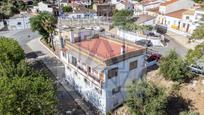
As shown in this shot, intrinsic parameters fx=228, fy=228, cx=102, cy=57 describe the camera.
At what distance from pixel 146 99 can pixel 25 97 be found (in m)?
14.1

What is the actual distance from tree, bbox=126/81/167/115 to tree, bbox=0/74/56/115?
9.70 m

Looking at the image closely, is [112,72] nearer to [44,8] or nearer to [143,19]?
[143,19]

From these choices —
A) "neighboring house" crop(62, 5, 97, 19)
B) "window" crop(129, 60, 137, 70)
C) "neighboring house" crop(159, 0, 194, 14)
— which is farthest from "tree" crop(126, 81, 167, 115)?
"neighboring house" crop(62, 5, 97, 19)

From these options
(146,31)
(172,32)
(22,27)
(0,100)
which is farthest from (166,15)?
(0,100)

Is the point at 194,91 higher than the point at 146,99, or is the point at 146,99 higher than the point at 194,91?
the point at 146,99

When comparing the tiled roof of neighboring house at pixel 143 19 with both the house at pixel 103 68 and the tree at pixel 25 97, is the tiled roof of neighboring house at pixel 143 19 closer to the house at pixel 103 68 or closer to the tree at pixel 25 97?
the house at pixel 103 68

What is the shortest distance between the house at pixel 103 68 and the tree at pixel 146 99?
3.37 m

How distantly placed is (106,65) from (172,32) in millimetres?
37679

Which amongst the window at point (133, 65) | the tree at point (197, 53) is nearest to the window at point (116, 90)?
the window at point (133, 65)

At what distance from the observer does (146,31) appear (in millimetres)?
55875

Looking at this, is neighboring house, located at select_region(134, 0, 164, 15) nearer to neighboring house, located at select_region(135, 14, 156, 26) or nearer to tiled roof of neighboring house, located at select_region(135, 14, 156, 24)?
tiled roof of neighboring house, located at select_region(135, 14, 156, 24)

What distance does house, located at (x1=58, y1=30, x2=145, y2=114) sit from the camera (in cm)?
2994

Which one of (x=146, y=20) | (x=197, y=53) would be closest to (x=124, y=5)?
(x=146, y=20)

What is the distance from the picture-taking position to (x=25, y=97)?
24234 mm
